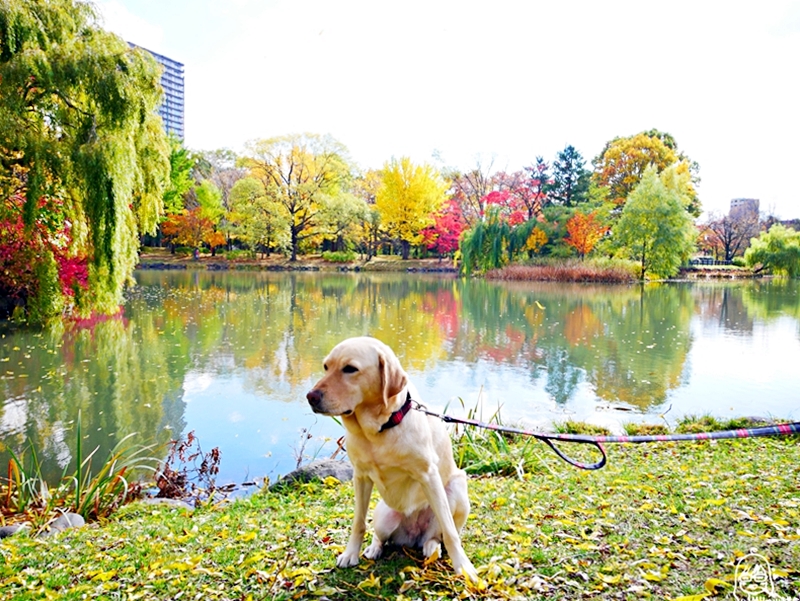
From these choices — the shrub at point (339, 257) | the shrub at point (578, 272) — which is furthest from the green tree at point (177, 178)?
the shrub at point (578, 272)

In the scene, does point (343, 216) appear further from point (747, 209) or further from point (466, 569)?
point (747, 209)

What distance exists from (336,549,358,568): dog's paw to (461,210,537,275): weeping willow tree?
34.7 meters

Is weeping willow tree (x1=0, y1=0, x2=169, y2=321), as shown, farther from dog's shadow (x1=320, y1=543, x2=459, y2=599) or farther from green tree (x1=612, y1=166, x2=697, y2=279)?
green tree (x1=612, y1=166, x2=697, y2=279)

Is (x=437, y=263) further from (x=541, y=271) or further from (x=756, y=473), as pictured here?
(x=756, y=473)

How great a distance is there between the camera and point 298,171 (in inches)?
1772

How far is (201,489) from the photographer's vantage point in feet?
17.4

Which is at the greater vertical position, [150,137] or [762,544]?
[150,137]

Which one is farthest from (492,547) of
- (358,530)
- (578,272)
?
(578,272)

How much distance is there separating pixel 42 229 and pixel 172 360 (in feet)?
12.7

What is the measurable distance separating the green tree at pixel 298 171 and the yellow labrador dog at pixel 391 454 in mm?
41578

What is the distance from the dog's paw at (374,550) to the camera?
8.57 ft

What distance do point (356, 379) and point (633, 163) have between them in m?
49.1

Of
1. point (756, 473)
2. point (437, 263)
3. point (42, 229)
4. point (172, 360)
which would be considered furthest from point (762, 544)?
point (437, 263)

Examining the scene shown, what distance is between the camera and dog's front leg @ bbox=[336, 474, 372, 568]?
2547 millimetres
